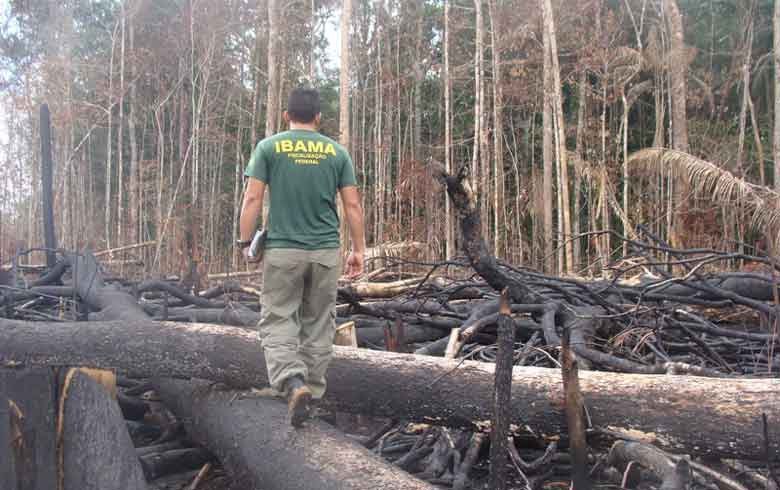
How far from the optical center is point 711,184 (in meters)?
11.1

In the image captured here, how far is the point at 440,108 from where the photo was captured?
22.4 m

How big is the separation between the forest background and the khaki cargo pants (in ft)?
25.1

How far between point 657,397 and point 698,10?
21.8 metres

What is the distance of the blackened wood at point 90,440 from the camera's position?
125 inches

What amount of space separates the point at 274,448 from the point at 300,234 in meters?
1.08

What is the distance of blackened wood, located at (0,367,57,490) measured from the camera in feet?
10.2

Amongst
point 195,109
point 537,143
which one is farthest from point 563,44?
point 195,109

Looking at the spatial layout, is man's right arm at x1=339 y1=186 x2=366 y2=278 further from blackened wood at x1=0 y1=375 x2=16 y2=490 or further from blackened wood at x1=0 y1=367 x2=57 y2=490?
blackened wood at x1=0 y1=375 x2=16 y2=490

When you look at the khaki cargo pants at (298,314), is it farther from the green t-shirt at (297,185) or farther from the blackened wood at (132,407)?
the blackened wood at (132,407)

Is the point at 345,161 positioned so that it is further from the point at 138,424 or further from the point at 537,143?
the point at 537,143

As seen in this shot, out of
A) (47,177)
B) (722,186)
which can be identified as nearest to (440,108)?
(722,186)

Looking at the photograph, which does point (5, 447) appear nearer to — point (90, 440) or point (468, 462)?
point (90, 440)

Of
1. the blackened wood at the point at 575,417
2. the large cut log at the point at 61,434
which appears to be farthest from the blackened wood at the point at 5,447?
the blackened wood at the point at 575,417

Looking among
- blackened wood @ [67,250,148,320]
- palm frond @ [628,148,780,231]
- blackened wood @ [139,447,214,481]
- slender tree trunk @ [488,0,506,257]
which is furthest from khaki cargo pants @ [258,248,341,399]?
slender tree trunk @ [488,0,506,257]
